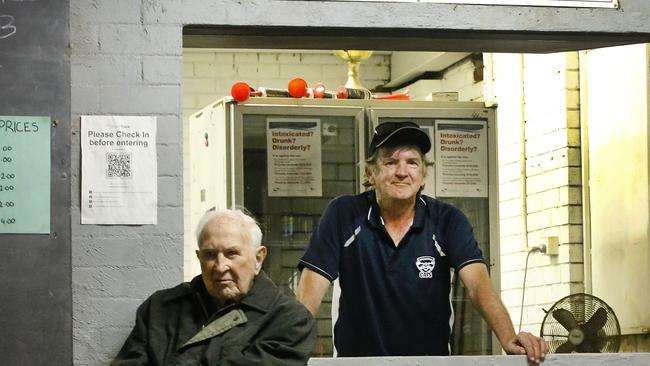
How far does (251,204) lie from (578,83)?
1.95 meters

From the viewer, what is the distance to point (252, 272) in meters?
4.29

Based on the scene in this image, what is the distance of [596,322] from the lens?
5750 millimetres

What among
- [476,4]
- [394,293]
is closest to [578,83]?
[476,4]

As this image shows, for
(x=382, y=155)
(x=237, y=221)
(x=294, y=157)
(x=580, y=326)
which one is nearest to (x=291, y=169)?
(x=294, y=157)

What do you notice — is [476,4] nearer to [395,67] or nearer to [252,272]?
[252,272]

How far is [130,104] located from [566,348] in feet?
7.42

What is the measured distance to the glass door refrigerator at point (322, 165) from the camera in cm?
664

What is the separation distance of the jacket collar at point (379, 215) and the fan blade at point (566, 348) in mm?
1203

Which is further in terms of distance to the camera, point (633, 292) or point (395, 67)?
point (395, 67)

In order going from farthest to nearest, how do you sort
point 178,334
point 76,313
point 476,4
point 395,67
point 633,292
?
point 395,67
point 633,292
point 476,4
point 76,313
point 178,334

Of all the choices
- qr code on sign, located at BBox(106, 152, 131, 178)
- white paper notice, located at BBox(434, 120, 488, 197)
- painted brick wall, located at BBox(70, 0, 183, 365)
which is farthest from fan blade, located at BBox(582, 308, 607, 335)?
qr code on sign, located at BBox(106, 152, 131, 178)

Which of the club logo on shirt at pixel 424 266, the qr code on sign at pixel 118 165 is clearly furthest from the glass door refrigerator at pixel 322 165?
the qr code on sign at pixel 118 165

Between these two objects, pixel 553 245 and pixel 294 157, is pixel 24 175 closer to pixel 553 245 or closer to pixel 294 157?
pixel 294 157

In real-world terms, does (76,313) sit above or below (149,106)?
below
